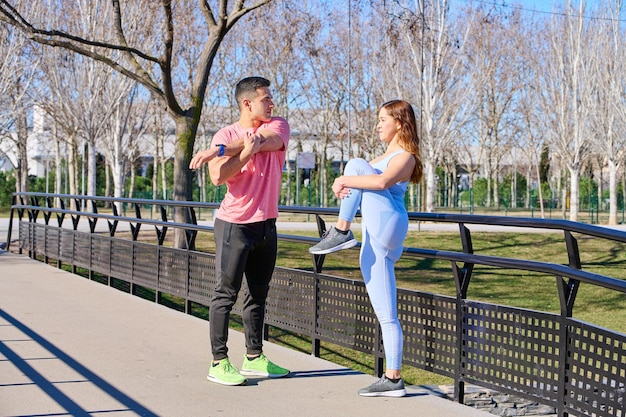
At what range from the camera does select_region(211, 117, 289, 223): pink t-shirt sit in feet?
18.7

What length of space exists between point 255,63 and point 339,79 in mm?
6047

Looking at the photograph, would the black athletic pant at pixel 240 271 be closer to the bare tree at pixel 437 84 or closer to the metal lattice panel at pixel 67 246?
the metal lattice panel at pixel 67 246

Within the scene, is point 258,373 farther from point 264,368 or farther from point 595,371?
point 595,371

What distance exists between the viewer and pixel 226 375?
5742mm

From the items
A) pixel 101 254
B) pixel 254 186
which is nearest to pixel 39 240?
pixel 101 254

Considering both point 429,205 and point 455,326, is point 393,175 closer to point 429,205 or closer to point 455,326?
point 455,326

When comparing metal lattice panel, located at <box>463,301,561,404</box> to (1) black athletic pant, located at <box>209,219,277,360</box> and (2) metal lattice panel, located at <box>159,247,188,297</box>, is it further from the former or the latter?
(2) metal lattice panel, located at <box>159,247,188,297</box>

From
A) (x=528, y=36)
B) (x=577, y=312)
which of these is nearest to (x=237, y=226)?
(x=577, y=312)

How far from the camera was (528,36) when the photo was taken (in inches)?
2174

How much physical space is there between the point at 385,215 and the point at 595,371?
1.50m

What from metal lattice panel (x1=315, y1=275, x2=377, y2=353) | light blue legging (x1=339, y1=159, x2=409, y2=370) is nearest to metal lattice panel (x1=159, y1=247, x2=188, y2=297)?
metal lattice panel (x1=315, y1=275, x2=377, y2=353)

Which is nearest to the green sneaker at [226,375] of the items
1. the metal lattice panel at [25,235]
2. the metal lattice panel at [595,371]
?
the metal lattice panel at [595,371]

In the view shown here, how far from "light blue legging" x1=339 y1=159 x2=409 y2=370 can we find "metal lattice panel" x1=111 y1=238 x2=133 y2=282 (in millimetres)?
6014

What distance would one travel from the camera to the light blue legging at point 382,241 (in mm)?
5320
